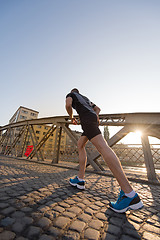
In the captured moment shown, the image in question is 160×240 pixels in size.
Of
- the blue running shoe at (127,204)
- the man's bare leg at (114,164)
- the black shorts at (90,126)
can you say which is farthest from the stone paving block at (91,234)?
the black shorts at (90,126)

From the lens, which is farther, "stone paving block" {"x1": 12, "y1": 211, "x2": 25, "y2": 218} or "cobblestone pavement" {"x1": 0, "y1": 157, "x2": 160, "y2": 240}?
"stone paving block" {"x1": 12, "y1": 211, "x2": 25, "y2": 218}

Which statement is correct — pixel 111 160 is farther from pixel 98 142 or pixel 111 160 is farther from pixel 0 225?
pixel 0 225

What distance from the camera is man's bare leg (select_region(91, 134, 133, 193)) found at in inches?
58.0

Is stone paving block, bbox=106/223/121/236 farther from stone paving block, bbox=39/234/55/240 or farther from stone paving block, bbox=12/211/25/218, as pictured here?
stone paving block, bbox=12/211/25/218

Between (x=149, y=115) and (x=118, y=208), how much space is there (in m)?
3.53

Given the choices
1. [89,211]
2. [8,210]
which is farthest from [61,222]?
[8,210]

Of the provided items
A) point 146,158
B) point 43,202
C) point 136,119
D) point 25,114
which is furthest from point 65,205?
point 25,114

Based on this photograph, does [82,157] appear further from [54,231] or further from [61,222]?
[54,231]

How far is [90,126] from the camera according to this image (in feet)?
6.21

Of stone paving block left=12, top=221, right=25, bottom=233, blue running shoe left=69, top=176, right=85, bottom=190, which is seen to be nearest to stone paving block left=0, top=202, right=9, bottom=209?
stone paving block left=12, top=221, right=25, bottom=233

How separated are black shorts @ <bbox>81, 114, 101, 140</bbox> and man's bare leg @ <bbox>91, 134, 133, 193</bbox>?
0.23 ft

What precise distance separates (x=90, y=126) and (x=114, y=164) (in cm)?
66

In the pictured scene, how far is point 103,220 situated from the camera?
122cm

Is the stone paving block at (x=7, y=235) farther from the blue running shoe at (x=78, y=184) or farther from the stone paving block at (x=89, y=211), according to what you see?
the blue running shoe at (x=78, y=184)
